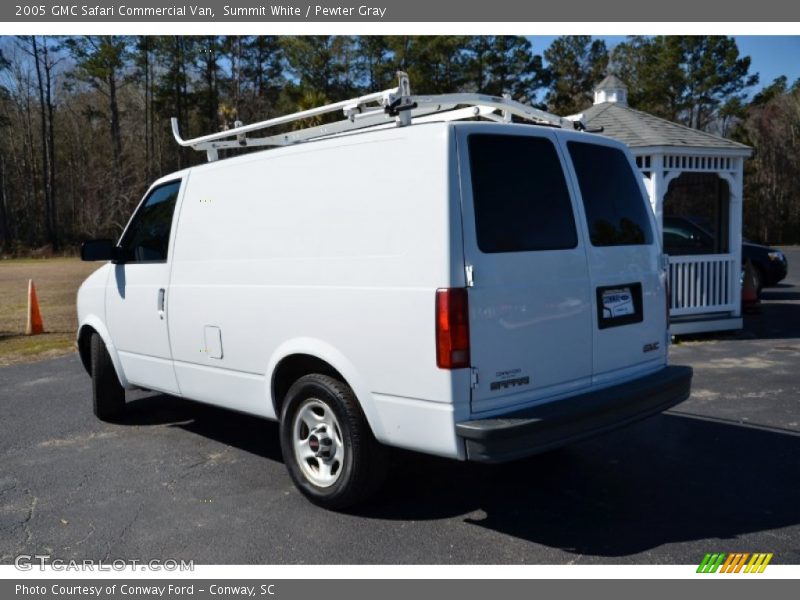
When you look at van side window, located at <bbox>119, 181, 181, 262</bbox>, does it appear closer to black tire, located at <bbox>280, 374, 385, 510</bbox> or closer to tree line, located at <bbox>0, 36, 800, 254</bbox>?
black tire, located at <bbox>280, 374, 385, 510</bbox>

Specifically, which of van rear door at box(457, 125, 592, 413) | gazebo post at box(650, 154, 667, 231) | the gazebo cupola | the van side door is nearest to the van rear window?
van rear door at box(457, 125, 592, 413)

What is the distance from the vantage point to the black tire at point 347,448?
4.21 meters

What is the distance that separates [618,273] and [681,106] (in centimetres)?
4683

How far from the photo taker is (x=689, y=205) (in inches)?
659

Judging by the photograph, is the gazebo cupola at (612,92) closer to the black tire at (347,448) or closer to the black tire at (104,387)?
the black tire at (104,387)

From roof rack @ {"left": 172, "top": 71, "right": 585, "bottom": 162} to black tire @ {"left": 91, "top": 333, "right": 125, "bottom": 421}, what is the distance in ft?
6.55

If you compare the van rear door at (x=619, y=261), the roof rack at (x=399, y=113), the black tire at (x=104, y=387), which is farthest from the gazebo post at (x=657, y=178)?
the black tire at (x=104, y=387)

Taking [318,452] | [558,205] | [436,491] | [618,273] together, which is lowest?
[436,491]

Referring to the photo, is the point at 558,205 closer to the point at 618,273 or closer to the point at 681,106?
the point at 618,273

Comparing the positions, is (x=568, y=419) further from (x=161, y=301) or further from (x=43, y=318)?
(x=43, y=318)

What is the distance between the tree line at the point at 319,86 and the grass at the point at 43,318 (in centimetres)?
1862

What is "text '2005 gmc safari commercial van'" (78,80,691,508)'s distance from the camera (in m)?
3.81

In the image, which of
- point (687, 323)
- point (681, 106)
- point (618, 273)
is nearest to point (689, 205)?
point (687, 323)

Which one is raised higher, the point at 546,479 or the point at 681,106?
the point at 681,106
